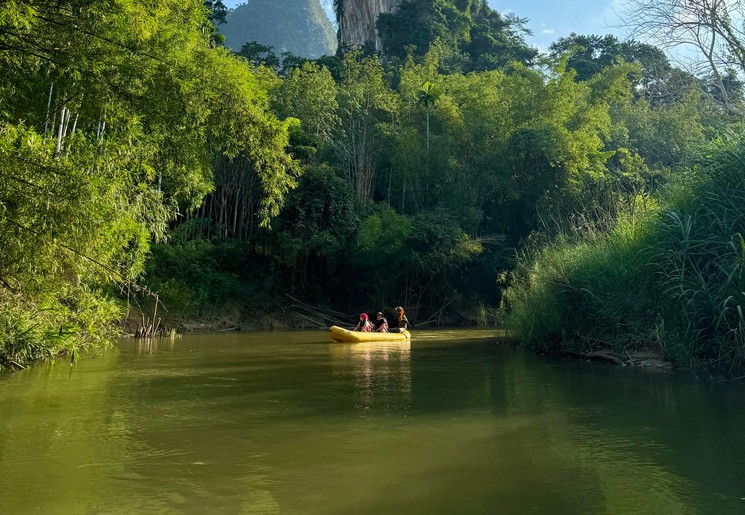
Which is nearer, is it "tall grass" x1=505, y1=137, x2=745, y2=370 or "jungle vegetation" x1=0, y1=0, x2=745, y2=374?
"jungle vegetation" x1=0, y1=0, x2=745, y2=374

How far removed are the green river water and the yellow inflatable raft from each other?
588 centimetres

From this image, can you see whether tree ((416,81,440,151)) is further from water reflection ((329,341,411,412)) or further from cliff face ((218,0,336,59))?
cliff face ((218,0,336,59))

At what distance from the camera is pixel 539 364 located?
9922mm

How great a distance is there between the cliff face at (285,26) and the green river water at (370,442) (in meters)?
72.1

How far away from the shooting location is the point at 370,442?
4.75 m

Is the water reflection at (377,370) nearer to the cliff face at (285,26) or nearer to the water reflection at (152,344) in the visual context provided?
the water reflection at (152,344)

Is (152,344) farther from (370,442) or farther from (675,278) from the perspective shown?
(675,278)

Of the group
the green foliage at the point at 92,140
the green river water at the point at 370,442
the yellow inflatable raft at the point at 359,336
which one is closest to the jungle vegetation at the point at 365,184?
the green foliage at the point at 92,140

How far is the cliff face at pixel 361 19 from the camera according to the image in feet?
138

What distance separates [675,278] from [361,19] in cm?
3882

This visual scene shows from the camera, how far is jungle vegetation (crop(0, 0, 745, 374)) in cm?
645

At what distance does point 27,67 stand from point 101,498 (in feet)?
15.5

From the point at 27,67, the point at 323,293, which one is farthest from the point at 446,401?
the point at 323,293

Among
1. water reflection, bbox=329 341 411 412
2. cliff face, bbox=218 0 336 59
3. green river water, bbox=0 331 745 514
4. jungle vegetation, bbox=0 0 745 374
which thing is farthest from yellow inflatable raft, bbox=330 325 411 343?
cliff face, bbox=218 0 336 59
